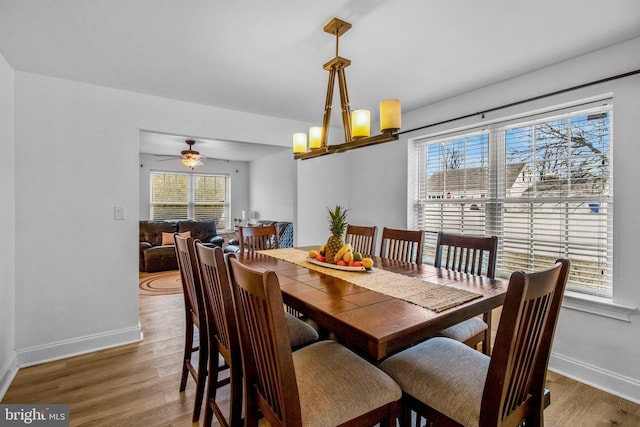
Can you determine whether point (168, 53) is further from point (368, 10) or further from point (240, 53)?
point (368, 10)

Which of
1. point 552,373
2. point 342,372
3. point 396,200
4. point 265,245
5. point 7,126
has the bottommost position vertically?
point 552,373

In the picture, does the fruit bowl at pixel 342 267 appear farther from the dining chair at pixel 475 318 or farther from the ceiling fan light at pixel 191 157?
the ceiling fan light at pixel 191 157

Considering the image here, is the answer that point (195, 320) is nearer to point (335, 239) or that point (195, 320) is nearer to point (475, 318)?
point (335, 239)

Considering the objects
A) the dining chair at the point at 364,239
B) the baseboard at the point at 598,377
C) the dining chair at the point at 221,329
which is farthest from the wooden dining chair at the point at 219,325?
the baseboard at the point at 598,377

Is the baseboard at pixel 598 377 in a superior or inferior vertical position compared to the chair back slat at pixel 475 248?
inferior

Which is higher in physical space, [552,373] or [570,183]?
[570,183]

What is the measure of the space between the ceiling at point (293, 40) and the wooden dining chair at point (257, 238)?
1.28m

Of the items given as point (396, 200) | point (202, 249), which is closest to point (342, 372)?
point (202, 249)

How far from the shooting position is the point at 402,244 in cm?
255

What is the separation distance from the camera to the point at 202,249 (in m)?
1.48

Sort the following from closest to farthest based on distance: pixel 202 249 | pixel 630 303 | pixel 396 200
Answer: pixel 202 249 → pixel 630 303 → pixel 396 200

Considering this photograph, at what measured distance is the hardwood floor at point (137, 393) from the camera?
72.0 inches

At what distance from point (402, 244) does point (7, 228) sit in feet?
9.52

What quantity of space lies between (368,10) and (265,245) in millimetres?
2124
